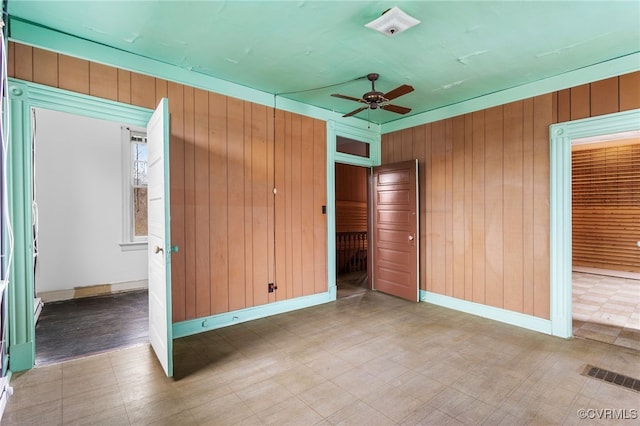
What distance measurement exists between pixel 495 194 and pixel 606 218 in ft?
15.4

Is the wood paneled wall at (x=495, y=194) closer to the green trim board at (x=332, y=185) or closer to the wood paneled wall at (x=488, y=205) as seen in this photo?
the wood paneled wall at (x=488, y=205)

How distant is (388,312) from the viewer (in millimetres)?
4227

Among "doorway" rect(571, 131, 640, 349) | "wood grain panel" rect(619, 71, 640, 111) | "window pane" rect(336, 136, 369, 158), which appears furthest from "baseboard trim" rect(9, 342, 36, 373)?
"doorway" rect(571, 131, 640, 349)

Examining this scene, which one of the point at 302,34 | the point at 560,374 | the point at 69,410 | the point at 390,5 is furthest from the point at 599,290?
the point at 69,410

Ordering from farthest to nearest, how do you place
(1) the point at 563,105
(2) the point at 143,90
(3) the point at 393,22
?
(1) the point at 563,105 → (2) the point at 143,90 → (3) the point at 393,22

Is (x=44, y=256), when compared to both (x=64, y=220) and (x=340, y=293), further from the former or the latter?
(x=340, y=293)

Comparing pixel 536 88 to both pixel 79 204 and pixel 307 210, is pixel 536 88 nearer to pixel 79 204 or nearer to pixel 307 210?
pixel 307 210

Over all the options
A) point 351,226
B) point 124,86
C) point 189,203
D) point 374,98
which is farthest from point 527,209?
point 124,86

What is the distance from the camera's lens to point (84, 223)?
5.12m

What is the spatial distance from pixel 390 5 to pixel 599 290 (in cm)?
588

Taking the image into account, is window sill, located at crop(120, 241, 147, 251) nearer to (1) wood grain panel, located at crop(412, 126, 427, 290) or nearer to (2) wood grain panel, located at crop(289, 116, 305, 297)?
(2) wood grain panel, located at crop(289, 116, 305, 297)

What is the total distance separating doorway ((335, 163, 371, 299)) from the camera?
669cm

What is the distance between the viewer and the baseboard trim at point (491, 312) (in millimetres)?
3604

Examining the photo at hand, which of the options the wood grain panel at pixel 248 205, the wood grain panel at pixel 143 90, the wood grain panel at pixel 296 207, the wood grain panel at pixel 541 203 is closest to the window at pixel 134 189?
the wood grain panel at pixel 143 90
